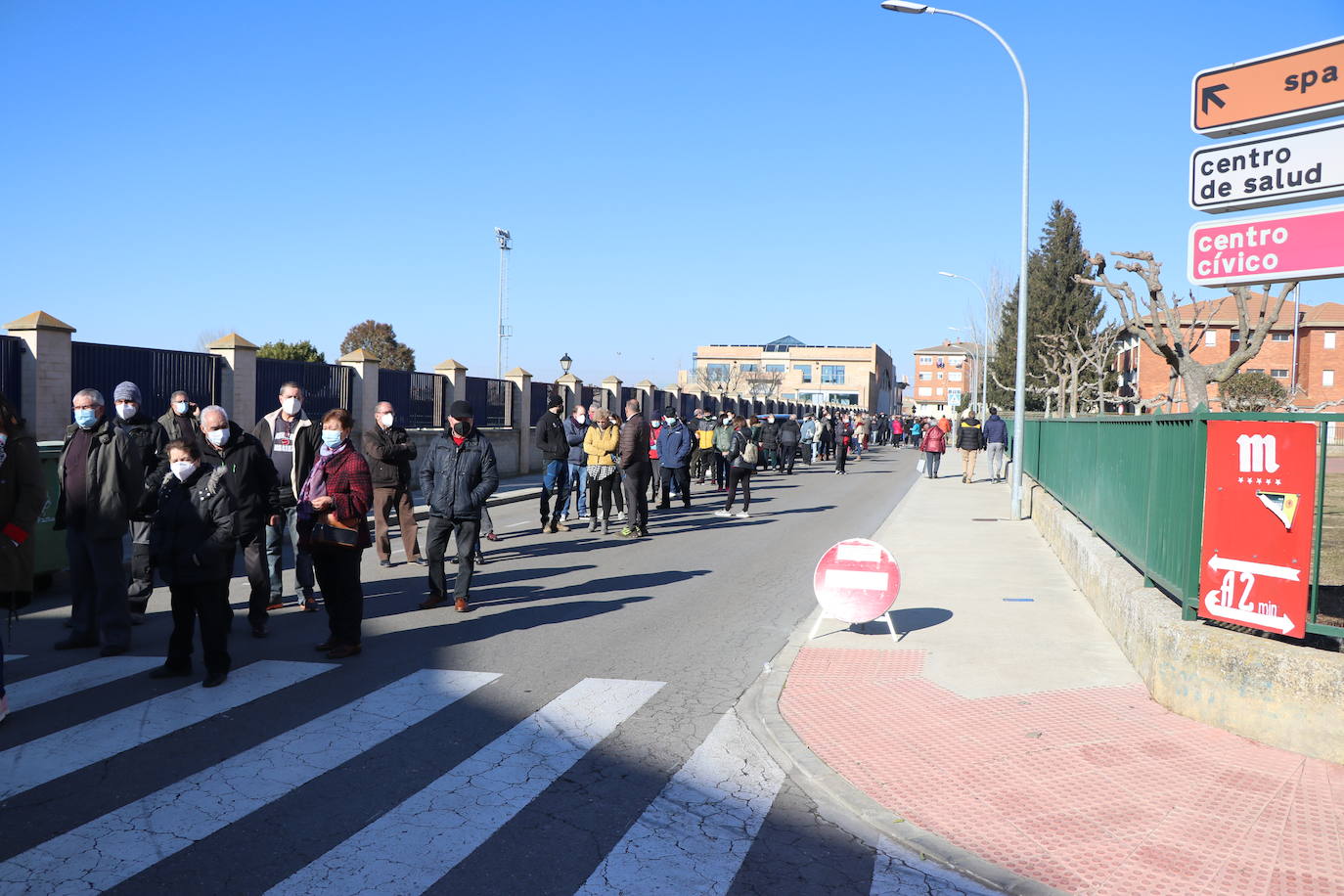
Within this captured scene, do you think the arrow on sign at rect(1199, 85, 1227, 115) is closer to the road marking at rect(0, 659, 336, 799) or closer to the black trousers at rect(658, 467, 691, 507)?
the road marking at rect(0, 659, 336, 799)

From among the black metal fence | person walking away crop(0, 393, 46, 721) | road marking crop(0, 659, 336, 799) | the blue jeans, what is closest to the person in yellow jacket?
the blue jeans

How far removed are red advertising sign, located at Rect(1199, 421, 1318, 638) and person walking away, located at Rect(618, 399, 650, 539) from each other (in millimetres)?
8792

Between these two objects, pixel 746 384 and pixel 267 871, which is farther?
pixel 746 384

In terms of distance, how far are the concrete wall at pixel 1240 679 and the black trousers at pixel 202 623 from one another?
220 inches

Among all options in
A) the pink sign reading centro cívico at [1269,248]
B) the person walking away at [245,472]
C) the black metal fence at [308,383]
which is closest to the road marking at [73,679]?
the person walking away at [245,472]

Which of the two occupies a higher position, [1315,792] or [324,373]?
[324,373]

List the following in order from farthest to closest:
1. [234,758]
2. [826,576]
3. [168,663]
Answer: [826,576] → [168,663] → [234,758]

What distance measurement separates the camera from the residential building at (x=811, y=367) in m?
131

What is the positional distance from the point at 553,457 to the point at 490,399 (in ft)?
→ 37.7

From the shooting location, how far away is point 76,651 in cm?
718

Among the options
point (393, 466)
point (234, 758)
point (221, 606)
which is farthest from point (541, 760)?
point (393, 466)

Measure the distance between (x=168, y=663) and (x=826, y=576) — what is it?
4468 millimetres

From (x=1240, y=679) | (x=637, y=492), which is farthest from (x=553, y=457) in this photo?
(x=1240, y=679)

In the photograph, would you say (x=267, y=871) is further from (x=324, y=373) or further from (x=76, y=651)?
(x=324, y=373)
